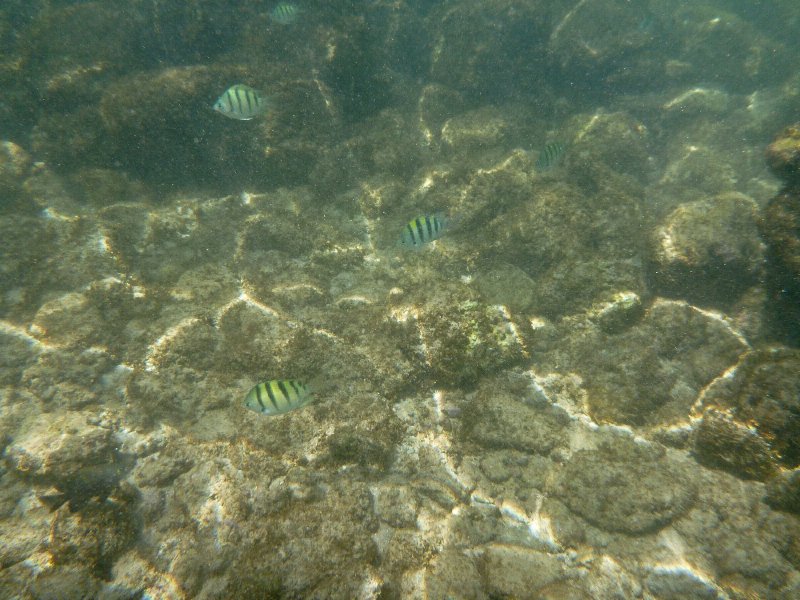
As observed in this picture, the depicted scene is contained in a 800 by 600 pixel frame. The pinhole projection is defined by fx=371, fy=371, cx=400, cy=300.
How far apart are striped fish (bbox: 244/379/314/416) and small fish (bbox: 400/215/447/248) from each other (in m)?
1.76

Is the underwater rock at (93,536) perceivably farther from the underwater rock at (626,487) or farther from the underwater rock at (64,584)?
the underwater rock at (626,487)

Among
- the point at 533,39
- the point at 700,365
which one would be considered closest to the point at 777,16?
the point at 533,39

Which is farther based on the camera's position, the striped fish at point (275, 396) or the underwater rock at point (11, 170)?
the underwater rock at point (11, 170)

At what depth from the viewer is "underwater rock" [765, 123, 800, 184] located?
3938 millimetres

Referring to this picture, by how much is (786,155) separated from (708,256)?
4.01 feet

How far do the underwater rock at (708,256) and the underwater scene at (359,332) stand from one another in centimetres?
4

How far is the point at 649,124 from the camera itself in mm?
9469

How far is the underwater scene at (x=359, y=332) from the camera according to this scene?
2914 millimetres

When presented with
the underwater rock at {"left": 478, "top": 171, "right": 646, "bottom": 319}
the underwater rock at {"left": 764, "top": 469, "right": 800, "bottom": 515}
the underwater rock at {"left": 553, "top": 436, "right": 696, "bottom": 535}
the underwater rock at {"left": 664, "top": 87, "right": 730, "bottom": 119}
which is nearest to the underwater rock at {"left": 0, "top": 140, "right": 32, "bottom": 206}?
the underwater rock at {"left": 478, "top": 171, "right": 646, "bottom": 319}

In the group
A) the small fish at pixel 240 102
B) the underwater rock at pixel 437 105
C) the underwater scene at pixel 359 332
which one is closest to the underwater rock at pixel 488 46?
the underwater scene at pixel 359 332

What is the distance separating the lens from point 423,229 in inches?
145

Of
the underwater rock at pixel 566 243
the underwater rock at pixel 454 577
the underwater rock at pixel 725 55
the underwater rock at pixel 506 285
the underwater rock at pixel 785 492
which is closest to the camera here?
the underwater rock at pixel 454 577

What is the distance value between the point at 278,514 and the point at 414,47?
10.5 metres

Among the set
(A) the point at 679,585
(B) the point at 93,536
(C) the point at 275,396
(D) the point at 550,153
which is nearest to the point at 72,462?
(B) the point at 93,536
